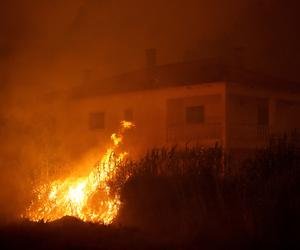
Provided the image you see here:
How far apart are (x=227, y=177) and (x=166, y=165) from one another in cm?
155

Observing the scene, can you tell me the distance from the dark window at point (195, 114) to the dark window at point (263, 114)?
2706 millimetres

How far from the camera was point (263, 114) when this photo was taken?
24.1 metres

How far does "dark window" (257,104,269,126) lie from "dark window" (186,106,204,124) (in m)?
2.71

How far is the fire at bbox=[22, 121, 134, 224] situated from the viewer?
38.9 feet

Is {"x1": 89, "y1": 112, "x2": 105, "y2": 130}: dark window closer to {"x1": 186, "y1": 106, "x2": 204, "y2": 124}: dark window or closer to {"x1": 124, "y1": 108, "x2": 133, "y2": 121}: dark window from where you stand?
{"x1": 124, "y1": 108, "x2": 133, "y2": 121}: dark window

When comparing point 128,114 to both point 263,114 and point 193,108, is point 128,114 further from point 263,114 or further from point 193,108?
point 263,114

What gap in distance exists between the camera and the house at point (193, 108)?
69.8 ft

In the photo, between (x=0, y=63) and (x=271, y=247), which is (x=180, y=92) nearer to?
(x=0, y=63)

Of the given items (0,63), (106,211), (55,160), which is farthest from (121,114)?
(106,211)

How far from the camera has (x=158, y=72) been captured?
2678 centimetres

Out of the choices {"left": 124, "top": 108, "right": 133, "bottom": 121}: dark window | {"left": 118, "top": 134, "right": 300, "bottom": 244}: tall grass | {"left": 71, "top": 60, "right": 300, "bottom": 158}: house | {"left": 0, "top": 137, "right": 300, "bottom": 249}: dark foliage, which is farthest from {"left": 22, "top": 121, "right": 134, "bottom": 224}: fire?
{"left": 124, "top": 108, "right": 133, "bottom": 121}: dark window

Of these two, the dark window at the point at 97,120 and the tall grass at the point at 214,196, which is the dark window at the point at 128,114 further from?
the tall grass at the point at 214,196

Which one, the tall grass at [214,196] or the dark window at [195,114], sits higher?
the dark window at [195,114]

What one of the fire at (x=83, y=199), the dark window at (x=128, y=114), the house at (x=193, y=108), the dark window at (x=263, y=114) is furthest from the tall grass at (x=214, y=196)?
the dark window at (x=263, y=114)
